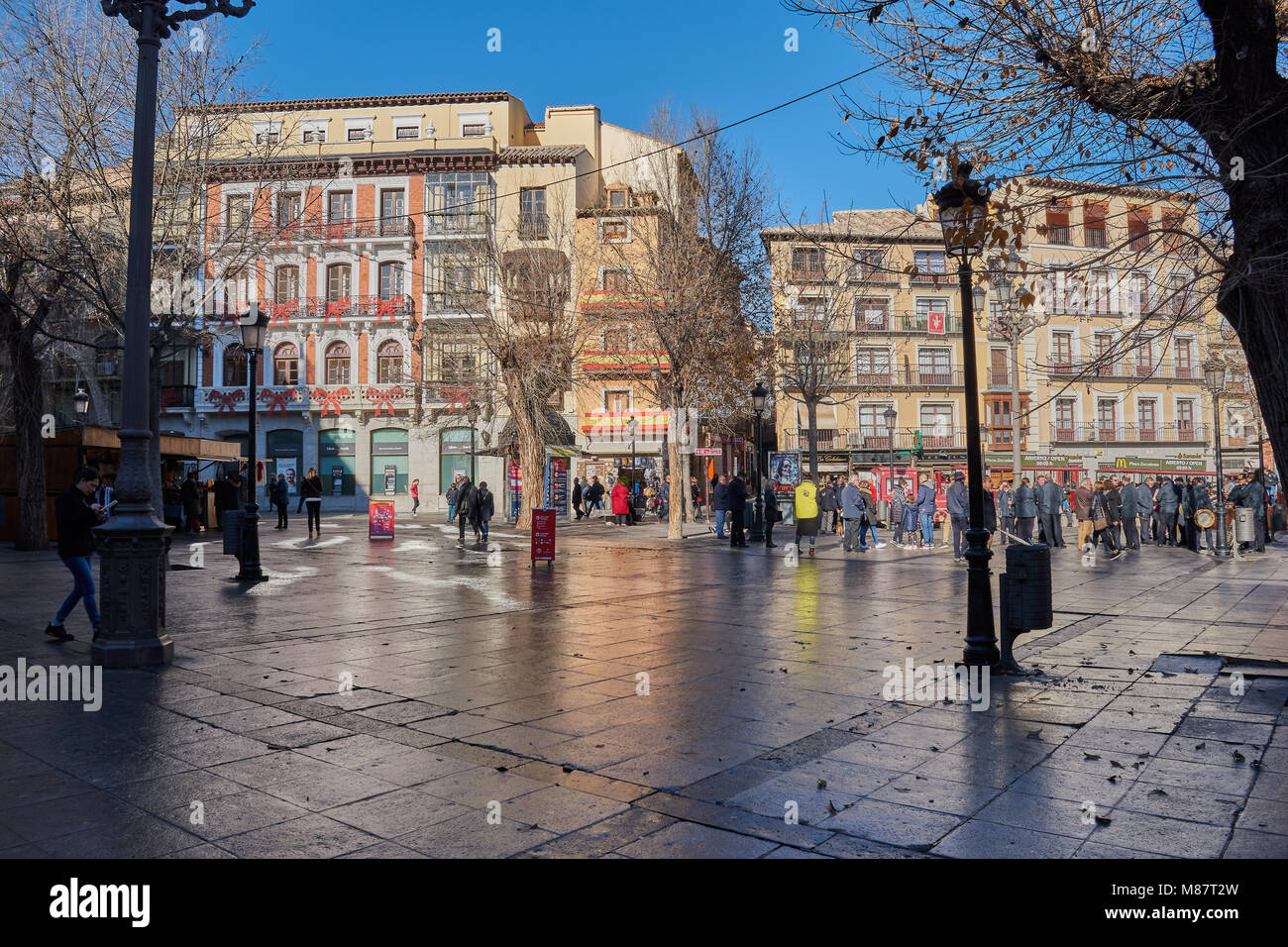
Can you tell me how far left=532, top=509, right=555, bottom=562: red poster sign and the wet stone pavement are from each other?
207 inches

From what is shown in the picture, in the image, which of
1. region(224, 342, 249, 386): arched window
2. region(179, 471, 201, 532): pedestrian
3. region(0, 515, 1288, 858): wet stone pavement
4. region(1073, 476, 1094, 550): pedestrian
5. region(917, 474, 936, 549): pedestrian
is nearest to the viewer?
region(0, 515, 1288, 858): wet stone pavement

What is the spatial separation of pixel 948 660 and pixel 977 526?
1.19m

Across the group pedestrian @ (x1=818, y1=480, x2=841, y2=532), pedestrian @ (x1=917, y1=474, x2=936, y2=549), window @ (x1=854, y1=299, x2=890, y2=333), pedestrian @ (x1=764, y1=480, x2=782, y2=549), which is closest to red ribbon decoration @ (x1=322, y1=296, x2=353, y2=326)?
window @ (x1=854, y1=299, x2=890, y2=333)

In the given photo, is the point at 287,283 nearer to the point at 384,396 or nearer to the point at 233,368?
the point at 233,368

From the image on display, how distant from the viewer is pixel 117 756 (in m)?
4.68

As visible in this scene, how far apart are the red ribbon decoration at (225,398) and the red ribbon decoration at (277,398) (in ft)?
3.99

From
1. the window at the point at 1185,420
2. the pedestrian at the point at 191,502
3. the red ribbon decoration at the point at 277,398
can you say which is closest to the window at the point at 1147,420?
the window at the point at 1185,420

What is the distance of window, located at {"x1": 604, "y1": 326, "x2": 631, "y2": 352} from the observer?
27.6m

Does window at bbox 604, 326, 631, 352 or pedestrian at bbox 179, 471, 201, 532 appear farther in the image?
window at bbox 604, 326, 631, 352

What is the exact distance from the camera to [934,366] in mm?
48219

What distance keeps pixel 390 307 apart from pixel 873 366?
85.8 feet

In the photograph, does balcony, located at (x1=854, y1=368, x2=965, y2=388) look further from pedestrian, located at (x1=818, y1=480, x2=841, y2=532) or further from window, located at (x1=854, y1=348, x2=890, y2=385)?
pedestrian, located at (x1=818, y1=480, x2=841, y2=532)

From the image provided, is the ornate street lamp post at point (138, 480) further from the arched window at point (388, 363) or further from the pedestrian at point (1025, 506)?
the arched window at point (388, 363)
